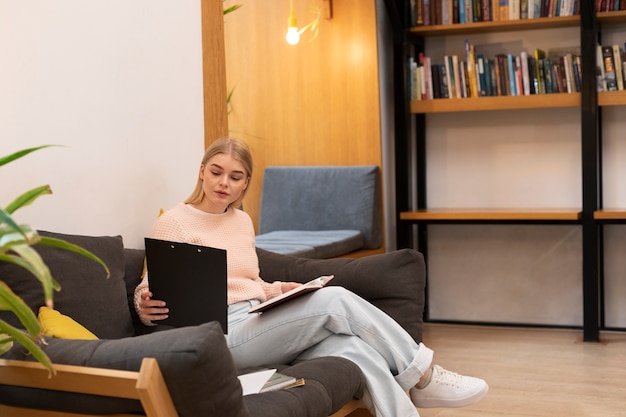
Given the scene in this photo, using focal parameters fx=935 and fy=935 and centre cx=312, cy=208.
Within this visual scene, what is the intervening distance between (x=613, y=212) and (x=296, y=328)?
2.79m

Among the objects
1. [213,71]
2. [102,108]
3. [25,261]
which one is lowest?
[25,261]

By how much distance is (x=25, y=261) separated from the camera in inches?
63.1

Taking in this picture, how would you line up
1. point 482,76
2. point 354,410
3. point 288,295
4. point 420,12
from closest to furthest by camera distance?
point 288,295 → point 354,410 → point 482,76 → point 420,12

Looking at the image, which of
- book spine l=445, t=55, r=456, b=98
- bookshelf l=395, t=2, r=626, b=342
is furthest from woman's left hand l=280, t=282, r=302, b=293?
book spine l=445, t=55, r=456, b=98

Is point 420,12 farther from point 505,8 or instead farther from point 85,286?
point 85,286

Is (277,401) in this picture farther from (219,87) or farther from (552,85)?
(552,85)

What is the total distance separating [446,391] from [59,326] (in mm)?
1243

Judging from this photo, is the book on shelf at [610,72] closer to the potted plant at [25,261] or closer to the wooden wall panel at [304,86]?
the wooden wall panel at [304,86]

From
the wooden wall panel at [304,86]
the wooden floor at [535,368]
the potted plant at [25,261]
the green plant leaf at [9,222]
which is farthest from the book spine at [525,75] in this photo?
the green plant leaf at [9,222]

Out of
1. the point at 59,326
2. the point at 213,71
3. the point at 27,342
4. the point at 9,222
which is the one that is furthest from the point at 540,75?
the point at 9,222

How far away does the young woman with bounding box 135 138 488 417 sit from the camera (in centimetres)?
265

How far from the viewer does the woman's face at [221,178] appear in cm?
291

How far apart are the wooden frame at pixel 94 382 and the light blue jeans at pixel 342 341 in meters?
0.83

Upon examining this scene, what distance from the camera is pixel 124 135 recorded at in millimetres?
3055
